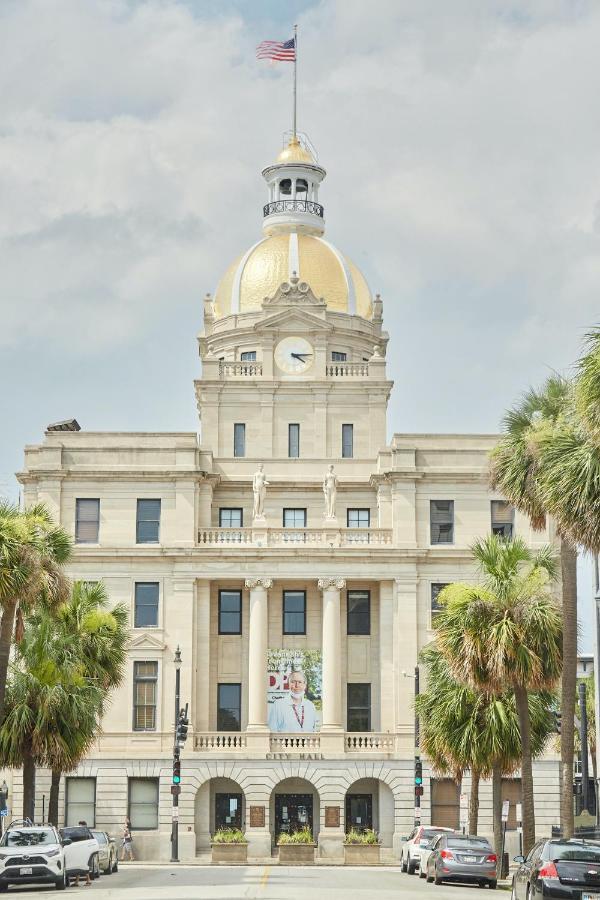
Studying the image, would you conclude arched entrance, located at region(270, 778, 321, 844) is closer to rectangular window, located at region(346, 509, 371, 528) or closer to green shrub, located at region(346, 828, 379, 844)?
green shrub, located at region(346, 828, 379, 844)

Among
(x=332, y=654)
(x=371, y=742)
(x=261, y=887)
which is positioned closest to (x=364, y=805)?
(x=371, y=742)

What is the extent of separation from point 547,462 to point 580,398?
5.35 metres

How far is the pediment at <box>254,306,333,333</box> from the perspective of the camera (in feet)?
261

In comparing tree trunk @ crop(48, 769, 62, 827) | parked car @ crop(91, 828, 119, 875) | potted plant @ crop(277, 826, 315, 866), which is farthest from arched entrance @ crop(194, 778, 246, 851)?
tree trunk @ crop(48, 769, 62, 827)

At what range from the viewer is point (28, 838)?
38062 millimetres

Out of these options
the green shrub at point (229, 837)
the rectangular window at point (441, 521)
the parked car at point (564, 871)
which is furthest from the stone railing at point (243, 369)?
the parked car at point (564, 871)

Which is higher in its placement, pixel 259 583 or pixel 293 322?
pixel 293 322

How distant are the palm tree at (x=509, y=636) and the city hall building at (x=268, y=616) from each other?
2593 cm

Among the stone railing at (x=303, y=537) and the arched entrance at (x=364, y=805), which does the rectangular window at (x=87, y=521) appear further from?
the arched entrance at (x=364, y=805)

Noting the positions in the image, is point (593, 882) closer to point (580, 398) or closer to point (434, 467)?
point (580, 398)

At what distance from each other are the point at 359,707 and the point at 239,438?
1550 cm

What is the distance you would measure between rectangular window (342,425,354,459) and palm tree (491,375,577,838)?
3496 cm

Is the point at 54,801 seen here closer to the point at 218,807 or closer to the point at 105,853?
the point at 105,853

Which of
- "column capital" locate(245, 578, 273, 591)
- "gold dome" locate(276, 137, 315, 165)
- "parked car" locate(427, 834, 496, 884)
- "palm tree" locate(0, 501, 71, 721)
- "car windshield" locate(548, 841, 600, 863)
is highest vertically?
"gold dome" locate(276, 137, 315, 165)
